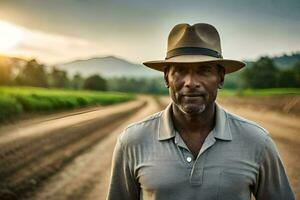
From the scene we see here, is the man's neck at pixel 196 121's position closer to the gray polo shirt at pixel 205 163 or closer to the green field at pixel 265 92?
the gray polo shirt at pixel 205 163

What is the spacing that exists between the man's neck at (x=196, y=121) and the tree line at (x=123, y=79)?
1597mm

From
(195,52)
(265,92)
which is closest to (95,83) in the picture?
(265,92)

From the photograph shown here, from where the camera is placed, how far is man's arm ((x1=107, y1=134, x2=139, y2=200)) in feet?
5.35

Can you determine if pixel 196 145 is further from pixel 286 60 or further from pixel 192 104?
pixel 286 60

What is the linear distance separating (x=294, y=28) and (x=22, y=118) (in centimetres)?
213

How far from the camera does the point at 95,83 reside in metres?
3.90

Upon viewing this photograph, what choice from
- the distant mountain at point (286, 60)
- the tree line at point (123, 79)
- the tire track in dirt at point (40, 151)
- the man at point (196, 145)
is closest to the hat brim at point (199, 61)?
the man at point (196, 145)

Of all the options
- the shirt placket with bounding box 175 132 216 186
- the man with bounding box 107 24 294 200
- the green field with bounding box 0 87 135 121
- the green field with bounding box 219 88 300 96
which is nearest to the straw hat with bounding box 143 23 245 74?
the man with bounding box 107 24 294 200

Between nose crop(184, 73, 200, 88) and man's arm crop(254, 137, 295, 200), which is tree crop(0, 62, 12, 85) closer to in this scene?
nose crop(184, 73, 200, 88)

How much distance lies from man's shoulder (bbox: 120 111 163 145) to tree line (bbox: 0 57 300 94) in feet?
5.31

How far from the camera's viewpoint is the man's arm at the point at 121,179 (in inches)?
64.2

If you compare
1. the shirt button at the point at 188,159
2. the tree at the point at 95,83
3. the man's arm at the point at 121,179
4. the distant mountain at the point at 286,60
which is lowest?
the man's arm at the point at 121,179

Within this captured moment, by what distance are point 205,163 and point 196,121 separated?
15 cm

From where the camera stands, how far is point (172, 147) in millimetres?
1554
